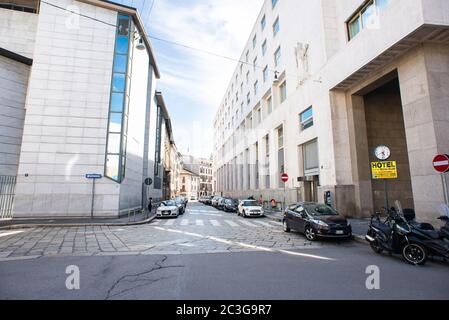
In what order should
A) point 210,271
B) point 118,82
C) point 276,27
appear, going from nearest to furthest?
1. point 210,271
2. point 118,82
3. point 276,27

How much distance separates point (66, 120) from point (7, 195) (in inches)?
258

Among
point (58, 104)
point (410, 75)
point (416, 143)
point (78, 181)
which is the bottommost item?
point (78, 181)

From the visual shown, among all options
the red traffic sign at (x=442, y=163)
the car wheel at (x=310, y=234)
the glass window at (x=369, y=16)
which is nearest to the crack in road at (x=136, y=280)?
the car wheel at (x=310, y=234)

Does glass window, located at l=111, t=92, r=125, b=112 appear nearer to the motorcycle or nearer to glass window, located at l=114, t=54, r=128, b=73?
glass window, located at l=114, t=54, r=128, b=73

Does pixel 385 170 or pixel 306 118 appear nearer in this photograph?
pixel 385 170

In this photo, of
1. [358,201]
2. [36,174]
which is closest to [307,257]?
[358,201]

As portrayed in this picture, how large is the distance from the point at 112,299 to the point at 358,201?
1473 cm

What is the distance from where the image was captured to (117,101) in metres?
18.3

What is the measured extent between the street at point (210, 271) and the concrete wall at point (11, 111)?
41.4 feet

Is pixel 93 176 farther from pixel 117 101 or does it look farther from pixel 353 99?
pixel 353 99

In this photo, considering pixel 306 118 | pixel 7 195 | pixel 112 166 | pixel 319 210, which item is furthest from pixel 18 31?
pixel 319 210

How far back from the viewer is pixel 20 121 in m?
18.2

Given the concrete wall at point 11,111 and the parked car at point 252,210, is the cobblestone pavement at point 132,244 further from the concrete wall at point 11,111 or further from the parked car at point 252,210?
the concrete wall at point 11,111
